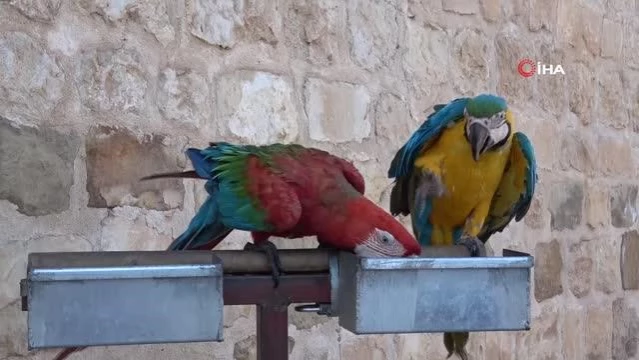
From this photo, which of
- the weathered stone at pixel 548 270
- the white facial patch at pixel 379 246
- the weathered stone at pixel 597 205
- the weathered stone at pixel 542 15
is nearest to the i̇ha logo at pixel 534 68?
the weathered stone at pixel 542 15

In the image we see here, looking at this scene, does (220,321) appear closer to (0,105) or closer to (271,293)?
(271,293)

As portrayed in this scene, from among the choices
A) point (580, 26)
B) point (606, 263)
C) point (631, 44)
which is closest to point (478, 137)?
point (580, 26)

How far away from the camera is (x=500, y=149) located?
1.94 m

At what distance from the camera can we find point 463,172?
6.33ft

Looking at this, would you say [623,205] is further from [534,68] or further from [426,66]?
[426,66]

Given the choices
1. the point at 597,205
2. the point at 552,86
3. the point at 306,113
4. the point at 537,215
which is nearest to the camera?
the point at 306,113

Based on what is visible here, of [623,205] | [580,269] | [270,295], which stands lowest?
Result: [580,269]

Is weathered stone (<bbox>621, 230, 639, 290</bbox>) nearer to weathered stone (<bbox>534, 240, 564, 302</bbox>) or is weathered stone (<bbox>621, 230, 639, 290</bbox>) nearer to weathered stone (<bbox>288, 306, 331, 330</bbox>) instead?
weathered stone (<bbox>534, 240, 564, 302</bbox>)

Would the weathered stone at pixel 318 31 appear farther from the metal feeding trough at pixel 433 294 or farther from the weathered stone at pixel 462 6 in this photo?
the metal feeding trough at pixel 433 294

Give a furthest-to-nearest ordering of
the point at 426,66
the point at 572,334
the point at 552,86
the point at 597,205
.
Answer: the point at 597,205 < the point at 572,334 < the point at 552,86 < the point at 426,66

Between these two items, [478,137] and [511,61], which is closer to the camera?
[478,137]

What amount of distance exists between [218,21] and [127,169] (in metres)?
0.41

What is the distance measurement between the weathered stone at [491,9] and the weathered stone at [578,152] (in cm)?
56

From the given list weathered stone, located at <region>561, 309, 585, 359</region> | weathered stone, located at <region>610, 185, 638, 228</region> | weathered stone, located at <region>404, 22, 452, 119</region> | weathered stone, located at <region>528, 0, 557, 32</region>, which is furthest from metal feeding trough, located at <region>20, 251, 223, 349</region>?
weathered stone, located at <region>610, 185, 638, 228</region>
